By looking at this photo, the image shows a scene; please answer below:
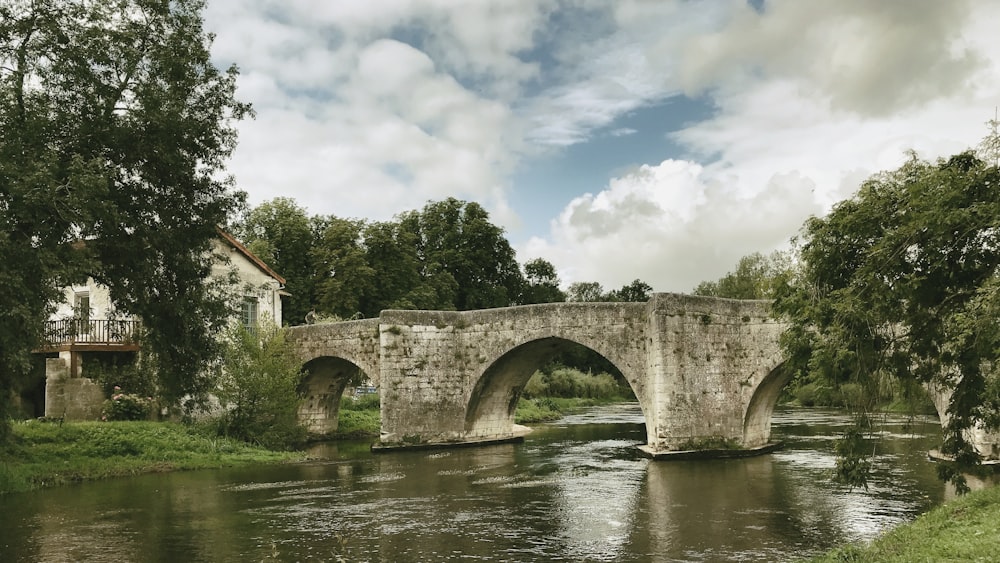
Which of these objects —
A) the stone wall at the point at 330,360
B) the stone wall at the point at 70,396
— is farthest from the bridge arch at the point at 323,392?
the stone wall at the point at 70,396

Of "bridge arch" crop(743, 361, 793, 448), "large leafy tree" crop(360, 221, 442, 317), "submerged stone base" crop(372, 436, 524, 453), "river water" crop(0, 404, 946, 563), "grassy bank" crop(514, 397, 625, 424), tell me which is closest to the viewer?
"river water" crop(0, 404, 946, 563)

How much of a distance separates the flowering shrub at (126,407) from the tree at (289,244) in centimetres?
1507

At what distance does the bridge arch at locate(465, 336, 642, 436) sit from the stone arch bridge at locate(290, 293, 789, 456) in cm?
4

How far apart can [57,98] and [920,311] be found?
1246cm

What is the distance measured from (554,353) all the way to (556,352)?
5.0 inches

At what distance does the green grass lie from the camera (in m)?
7.02

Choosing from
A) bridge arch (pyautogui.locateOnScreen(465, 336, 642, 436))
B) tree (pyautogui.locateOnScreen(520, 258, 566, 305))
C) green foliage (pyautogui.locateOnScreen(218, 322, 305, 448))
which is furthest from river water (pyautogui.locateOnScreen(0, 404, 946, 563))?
tree (pyautogui.locateOnScreen(520, 258, 566, 305))

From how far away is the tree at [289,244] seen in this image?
3912 centimetres

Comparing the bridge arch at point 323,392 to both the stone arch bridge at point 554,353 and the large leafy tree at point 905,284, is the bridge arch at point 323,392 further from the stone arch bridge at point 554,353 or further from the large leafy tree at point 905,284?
the large leafy tree at point 905,284

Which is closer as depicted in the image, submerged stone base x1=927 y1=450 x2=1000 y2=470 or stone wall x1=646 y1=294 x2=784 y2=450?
submerged stone base x1=927 y1=450 x2=1000 y2=470

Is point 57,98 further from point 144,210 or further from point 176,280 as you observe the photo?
point 176,280

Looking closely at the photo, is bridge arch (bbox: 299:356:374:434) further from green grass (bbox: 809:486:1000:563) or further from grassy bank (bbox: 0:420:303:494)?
green grass (bbox: 809:486:1000:563)

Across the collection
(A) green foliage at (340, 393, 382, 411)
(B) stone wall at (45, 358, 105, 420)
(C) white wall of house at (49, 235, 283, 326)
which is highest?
(C) white wall of house at (49, 235, 283, 326)

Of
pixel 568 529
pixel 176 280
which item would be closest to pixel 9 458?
pixel 176 280
